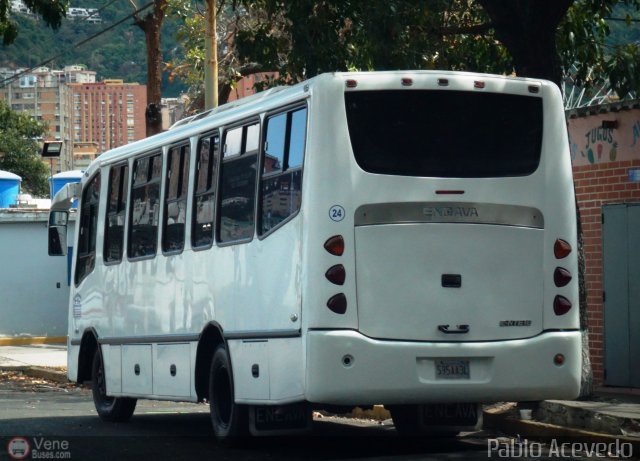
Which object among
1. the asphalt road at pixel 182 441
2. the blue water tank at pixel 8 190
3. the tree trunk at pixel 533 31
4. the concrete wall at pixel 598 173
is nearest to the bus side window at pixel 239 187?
the asphalt road at pixel 182 441

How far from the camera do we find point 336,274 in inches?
402

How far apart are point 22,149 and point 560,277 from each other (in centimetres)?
8586

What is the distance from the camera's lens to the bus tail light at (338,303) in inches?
400

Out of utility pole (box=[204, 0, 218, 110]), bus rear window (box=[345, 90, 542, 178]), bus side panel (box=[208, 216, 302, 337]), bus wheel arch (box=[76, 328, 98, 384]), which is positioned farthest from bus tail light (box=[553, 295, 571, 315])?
utility pole (box=[204, 0, 218, 110])

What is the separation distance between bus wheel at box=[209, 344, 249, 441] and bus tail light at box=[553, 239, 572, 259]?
2.83 meters

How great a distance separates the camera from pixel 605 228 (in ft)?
56.5

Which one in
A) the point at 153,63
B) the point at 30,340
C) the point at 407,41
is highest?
the point at 153,63

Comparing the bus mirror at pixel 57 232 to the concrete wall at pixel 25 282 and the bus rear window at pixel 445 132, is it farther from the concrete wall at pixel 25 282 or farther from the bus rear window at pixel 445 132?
the concrete wall at pixel 25 282

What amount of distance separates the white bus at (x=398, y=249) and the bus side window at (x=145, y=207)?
6.02 ft

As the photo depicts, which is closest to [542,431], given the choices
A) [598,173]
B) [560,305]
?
[560,305]

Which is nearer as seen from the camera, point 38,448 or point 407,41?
point 38,448

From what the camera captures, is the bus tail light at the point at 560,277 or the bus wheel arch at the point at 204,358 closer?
the bus tail light at the point at 560,277

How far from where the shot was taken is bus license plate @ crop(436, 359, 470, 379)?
10375mm

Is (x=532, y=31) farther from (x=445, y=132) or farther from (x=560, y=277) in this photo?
(x=560, y=277)
